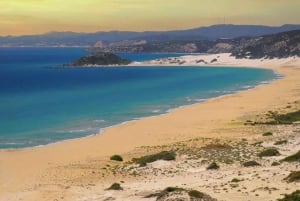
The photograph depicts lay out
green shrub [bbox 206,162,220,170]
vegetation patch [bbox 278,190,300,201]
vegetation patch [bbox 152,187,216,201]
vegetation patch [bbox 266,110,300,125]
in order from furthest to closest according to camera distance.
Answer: vegetation patch [bbox 266,110,300,125] < green shrub [bbox 206,162,220,170] < vegetation patch [bbox 278,190,300,201] < vegetation patch [bbox 152,187,216,201]

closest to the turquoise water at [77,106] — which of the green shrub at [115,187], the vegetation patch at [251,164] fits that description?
the green shrub at [115,187]

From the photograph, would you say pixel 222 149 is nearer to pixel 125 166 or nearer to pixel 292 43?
pixel 125 166

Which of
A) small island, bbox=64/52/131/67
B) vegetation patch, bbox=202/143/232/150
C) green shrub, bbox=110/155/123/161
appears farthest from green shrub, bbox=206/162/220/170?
small island, bbox=64/52/131/67

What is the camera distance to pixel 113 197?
66.0 ft

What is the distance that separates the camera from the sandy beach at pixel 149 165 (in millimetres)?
21344

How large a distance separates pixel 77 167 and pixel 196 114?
23.9m

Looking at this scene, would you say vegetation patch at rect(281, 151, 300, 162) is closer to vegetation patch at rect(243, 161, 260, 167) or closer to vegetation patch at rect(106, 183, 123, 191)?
vegetation patch at rect(243, 161, 260, 167)

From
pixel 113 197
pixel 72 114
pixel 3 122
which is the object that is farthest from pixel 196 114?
pixel 113 197

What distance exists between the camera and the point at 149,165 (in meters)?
27.0

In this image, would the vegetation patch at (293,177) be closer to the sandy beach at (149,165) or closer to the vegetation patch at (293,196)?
the sandy beach at (149,165)

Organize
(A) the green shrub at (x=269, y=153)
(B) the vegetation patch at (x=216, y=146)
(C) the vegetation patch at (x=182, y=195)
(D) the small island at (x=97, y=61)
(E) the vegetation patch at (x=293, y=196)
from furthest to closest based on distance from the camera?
(D) the small island at (x=97, y=61), (B) the vegetation patch at (x=216, y=146), (A) the green shrub at (x=269, y=153), (E) the vegetation patch at (x=293, y=196), (C) the vegetation patch at (x=182, y=195)

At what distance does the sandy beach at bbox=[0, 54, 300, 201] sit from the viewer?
2134 cm

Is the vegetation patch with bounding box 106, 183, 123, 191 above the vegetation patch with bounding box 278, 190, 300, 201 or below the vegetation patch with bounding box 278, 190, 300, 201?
below

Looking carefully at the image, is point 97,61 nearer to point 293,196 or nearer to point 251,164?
point 251,164
